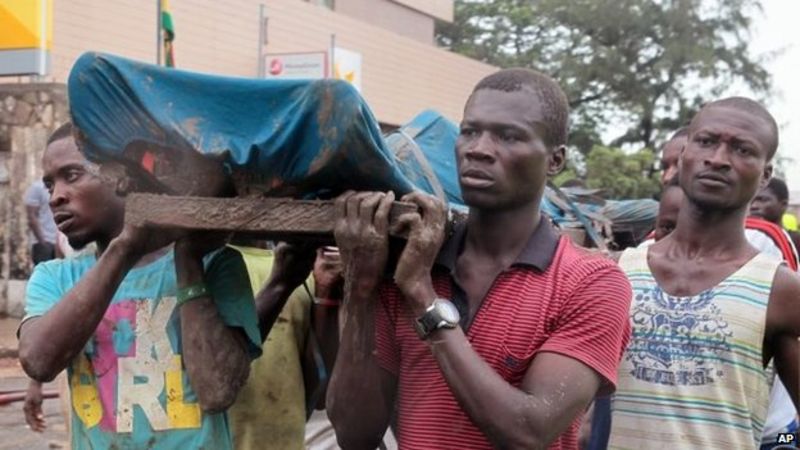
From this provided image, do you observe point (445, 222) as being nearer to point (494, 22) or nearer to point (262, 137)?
point (262, 137)

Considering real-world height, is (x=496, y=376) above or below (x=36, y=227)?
above

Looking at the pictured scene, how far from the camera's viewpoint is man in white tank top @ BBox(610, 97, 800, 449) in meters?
2.93

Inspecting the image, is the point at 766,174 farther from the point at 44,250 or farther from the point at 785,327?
the point at 44,250

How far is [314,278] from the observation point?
3342mm

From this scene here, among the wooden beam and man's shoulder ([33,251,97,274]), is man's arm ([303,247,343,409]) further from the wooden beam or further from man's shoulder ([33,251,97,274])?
the wooden beam

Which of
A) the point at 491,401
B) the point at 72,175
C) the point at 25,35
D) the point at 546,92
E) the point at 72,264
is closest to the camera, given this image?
the point at 491,401

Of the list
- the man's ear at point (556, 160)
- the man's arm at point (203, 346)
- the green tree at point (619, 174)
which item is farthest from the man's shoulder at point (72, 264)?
the green tree at point (619, 174)

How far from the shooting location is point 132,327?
2.82 meters

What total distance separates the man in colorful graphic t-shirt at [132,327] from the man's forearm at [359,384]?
0.38m

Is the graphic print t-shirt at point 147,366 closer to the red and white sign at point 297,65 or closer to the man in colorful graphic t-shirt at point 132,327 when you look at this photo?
the man in colorful graphic t-shirt at point 132,327

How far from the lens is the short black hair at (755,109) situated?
314 centimetres

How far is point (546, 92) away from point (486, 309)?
482mm

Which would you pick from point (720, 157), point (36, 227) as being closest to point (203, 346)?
point (720, 157)

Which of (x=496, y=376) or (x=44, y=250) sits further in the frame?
(x=44, y=250)
